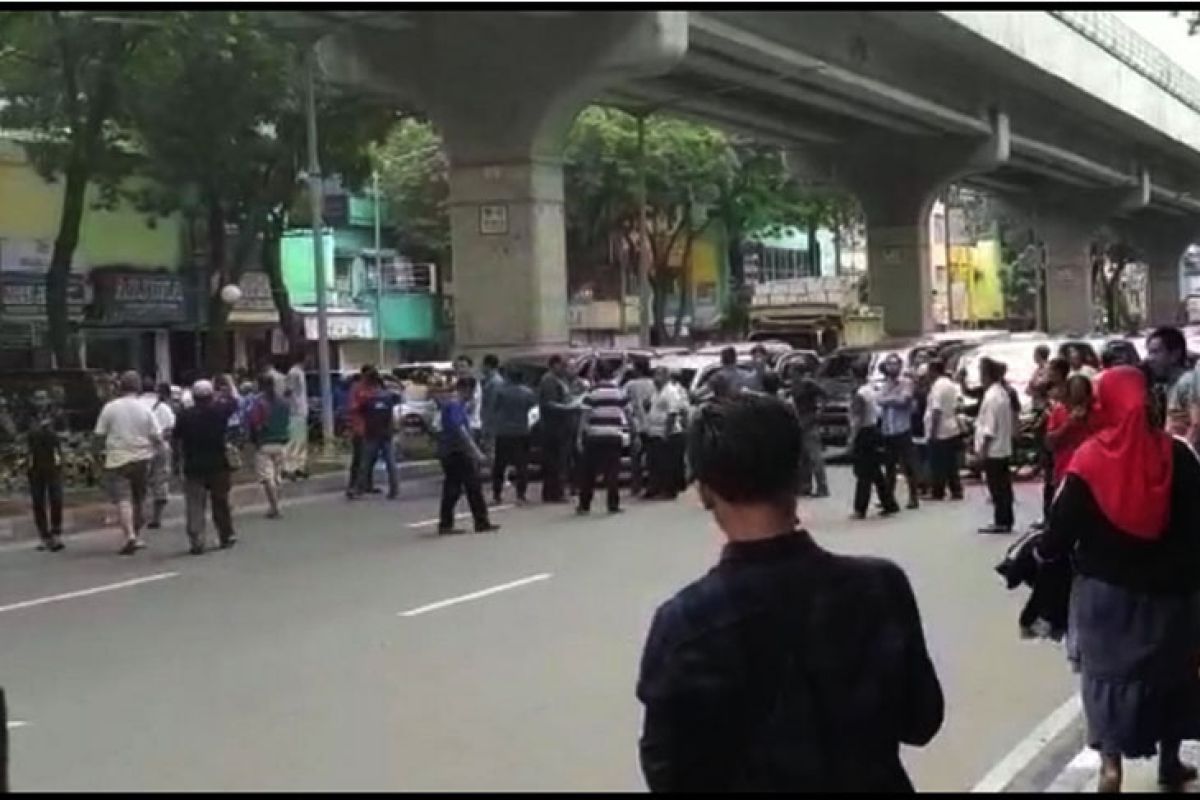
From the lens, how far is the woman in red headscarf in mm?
6180

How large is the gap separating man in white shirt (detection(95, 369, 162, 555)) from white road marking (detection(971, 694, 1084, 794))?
10865 mm

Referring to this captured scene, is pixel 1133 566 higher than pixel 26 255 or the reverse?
the reverse

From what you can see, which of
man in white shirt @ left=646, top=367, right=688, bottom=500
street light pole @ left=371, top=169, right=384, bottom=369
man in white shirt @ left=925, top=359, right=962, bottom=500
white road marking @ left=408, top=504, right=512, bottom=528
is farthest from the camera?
street light pole @ left=371, top=169, right=384, bottom=369

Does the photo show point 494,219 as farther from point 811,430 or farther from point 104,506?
point 811,430

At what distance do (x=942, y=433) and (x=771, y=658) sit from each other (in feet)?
52.5

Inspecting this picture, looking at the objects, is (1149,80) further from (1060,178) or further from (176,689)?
(176,689)

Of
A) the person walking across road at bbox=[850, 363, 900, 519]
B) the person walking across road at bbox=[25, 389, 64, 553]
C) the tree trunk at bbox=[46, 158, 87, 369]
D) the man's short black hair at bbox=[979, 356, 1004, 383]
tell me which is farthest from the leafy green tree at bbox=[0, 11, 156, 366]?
the man's short black hair at bbox=[979, 356, 1004, 383]

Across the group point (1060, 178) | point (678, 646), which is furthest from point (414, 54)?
point (1060, 178)

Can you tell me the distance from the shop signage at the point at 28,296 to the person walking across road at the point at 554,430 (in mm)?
18136

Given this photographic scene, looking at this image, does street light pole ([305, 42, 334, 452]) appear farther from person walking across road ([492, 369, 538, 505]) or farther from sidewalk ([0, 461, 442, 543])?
person walking across road ([492, 369, 538, 505])

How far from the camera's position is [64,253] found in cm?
2809

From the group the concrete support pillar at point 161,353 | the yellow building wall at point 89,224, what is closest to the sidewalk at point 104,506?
the yellow building wall at point 89,224

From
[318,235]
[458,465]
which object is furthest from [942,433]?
[318,235]

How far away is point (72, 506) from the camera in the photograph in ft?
67.3
